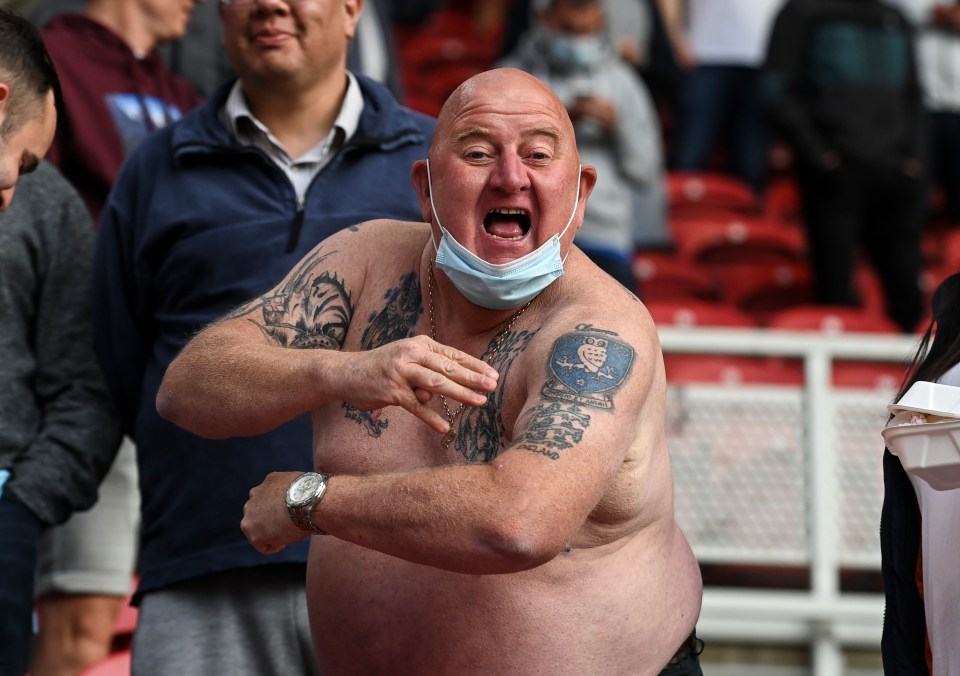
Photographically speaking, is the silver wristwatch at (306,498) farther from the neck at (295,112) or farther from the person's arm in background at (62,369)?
the neck at (295,112)

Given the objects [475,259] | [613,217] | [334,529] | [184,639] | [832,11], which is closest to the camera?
[334,529]

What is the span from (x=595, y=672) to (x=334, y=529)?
556mm

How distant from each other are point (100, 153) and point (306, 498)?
213 centimetres

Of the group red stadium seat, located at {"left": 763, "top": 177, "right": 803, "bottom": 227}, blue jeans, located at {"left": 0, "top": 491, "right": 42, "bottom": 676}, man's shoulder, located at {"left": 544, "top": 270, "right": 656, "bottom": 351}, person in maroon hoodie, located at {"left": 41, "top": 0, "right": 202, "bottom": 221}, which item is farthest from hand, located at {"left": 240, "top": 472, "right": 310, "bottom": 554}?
red stadium seat, located at {"left": 763, "top": 177, "right": 803, "bottom": 227}

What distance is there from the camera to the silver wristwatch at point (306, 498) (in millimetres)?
2797

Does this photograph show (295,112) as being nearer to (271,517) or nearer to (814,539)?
(271,517)

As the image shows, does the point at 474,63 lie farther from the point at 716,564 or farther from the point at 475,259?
the point at 475,259

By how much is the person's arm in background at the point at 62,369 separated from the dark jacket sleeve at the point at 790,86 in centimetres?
449

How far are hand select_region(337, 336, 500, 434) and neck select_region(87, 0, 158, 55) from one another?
2682 millimetres

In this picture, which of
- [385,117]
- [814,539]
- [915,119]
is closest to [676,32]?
[915,119]

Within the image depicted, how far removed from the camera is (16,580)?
354 centimetres

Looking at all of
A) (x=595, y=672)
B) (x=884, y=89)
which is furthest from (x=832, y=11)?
(x=595, y=672)

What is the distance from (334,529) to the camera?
2.77m

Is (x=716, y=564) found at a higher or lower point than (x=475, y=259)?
lower
